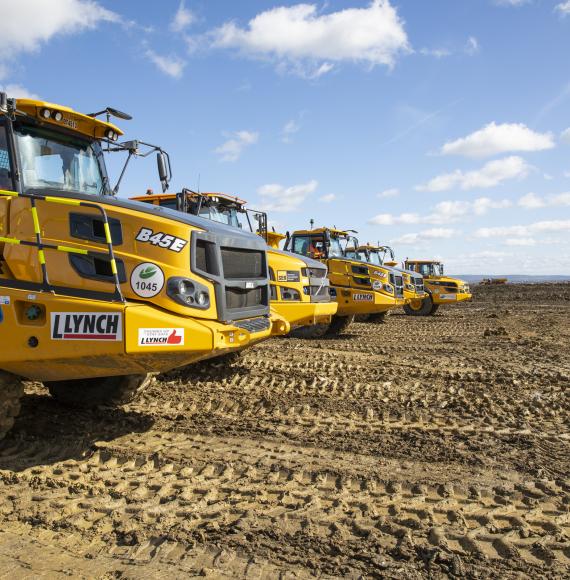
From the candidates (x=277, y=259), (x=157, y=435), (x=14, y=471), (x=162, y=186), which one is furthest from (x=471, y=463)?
(x=277, y=259)

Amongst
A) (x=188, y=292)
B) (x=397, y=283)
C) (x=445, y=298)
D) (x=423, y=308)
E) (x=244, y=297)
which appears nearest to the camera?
(x=188, y=292)

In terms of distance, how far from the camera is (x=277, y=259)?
8414 mm

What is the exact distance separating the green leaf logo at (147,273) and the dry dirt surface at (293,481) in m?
1.40

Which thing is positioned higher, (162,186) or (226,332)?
(162,186)

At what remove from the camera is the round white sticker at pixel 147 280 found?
3922 millimetres

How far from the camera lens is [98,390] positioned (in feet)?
17.3

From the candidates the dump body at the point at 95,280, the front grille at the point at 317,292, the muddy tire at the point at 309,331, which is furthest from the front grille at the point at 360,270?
the dump body at the point at 95,280

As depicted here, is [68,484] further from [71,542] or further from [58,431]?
[58,431]

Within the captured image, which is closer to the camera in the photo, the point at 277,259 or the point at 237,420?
the point at 237,420

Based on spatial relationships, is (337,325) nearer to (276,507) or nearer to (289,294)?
(289,294)

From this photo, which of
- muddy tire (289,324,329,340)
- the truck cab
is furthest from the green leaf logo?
the truck cab

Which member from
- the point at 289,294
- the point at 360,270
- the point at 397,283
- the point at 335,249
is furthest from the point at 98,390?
the point at 397,283

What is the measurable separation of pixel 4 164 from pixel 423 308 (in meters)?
16.9

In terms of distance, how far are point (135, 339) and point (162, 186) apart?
239 centimetres
